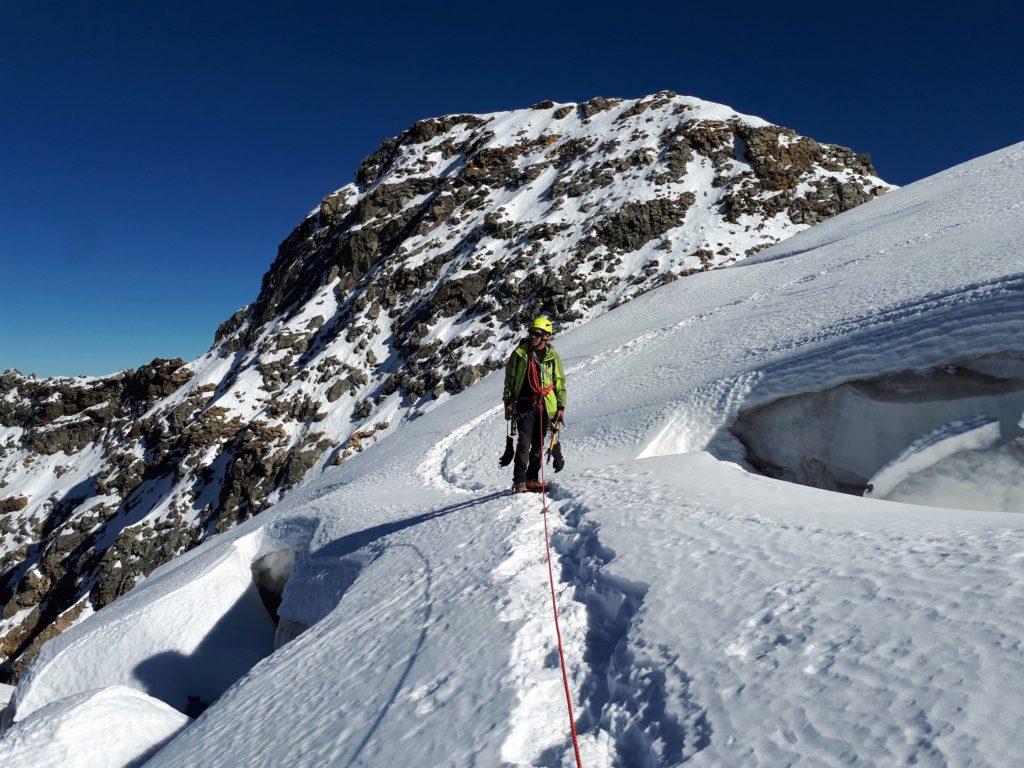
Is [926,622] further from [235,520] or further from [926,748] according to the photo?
[235,520]

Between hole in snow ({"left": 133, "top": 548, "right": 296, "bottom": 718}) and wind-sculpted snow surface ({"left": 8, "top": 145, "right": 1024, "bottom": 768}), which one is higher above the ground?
wind-sculpted snow surface ({"left": 8, "top": 145, "right": 1024, "bottom": 768})

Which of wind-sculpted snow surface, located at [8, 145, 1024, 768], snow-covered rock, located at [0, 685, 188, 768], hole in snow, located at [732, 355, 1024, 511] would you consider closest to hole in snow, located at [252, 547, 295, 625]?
wind-sculpted snow surface, located at [8, 145, 1024, 768]

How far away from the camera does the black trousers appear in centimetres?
618

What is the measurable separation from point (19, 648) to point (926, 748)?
4864cm

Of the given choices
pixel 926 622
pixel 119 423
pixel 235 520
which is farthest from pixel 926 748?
pixel 119 423

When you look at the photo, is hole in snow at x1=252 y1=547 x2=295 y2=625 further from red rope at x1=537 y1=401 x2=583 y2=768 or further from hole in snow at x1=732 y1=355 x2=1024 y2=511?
hole in snow at x1=732 y1=355 x2=1024 y2=511

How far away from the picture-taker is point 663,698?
2338 mm

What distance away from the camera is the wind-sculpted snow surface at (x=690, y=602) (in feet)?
6.34

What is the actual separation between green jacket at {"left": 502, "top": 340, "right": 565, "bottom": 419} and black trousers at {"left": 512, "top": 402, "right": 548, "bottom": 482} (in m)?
0.12

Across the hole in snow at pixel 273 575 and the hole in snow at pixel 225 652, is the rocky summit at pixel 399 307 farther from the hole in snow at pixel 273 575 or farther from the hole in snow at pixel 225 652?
the hole in snow at pixel 225 652

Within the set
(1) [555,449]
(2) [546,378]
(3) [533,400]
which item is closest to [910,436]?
(1) [555,449]

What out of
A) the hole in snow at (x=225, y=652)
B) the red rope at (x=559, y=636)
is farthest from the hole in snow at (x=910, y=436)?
the hole in snow at (x=225, y=652)

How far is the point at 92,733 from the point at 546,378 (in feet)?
16.8

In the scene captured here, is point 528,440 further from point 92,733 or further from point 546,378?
point 92,733
